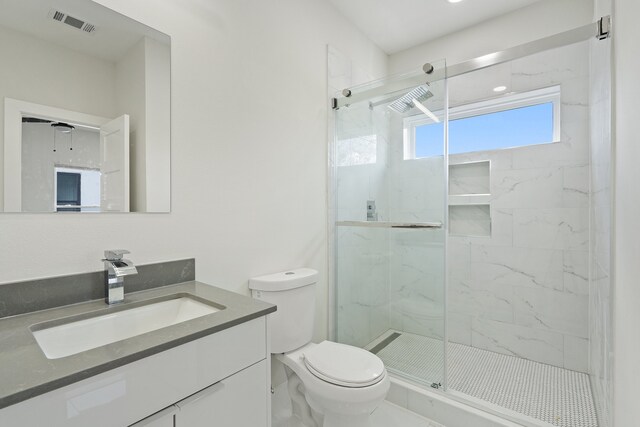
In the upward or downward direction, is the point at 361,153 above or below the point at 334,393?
above

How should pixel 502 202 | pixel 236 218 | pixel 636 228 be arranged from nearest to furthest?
pixel 636 228 < pixel 236 218 < pixel 502 202

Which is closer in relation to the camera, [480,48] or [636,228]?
[636,228]

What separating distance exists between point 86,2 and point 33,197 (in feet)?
2.46

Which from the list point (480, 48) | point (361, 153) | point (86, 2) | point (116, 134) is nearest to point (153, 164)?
point (116, 134)

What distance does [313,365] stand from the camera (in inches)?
58.0

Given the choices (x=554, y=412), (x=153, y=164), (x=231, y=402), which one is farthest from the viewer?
(x=554, y=412)

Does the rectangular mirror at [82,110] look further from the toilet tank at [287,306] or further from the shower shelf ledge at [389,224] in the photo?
the shower shelf ledge at [389,224]

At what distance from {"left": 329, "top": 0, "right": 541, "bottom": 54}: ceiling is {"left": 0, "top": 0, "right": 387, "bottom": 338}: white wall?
336 mm

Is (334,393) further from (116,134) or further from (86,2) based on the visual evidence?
(86,2)

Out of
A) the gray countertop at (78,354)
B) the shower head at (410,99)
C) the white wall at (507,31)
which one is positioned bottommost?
the gray countertop at (78,354)

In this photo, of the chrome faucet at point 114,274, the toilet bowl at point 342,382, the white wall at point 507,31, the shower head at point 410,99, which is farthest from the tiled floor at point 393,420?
the white wall at point 507,31

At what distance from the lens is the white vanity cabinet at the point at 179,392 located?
629 mm

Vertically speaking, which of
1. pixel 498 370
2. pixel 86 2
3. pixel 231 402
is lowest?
pixel 498 370

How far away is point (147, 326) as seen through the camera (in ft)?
3.70
